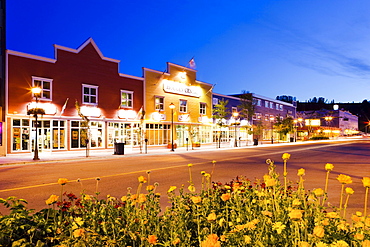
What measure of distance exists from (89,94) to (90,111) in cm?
191

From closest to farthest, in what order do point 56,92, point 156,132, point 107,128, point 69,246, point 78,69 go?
point 69,246 < point 56,92 < point 78,69 < point 107,128 < point 156,132

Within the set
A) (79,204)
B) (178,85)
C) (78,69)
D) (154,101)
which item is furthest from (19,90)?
(79,204)

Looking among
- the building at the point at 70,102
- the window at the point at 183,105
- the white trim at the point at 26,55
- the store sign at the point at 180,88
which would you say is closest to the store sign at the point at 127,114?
the building at the point at 70,102

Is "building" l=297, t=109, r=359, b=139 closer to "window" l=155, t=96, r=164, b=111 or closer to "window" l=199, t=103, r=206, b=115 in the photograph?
"window" l=199, t=103, r=206, b=115

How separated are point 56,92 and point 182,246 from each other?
26.7 meters

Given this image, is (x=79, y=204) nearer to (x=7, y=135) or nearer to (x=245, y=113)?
(x=7, y=135)

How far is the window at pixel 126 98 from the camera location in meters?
32.6

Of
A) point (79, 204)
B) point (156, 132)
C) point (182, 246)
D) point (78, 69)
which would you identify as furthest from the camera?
point (156, 132)

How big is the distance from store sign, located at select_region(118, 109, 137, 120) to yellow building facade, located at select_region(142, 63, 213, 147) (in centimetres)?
176

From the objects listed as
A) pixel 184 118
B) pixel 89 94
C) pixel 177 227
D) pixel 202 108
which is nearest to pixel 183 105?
pixel 184 118

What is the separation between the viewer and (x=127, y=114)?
32.2 meters

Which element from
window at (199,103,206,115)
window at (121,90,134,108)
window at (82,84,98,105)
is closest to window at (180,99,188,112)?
window at (199,103,206,115)

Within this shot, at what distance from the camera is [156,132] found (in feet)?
119

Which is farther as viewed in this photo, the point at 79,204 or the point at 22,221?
the point at 79,204
